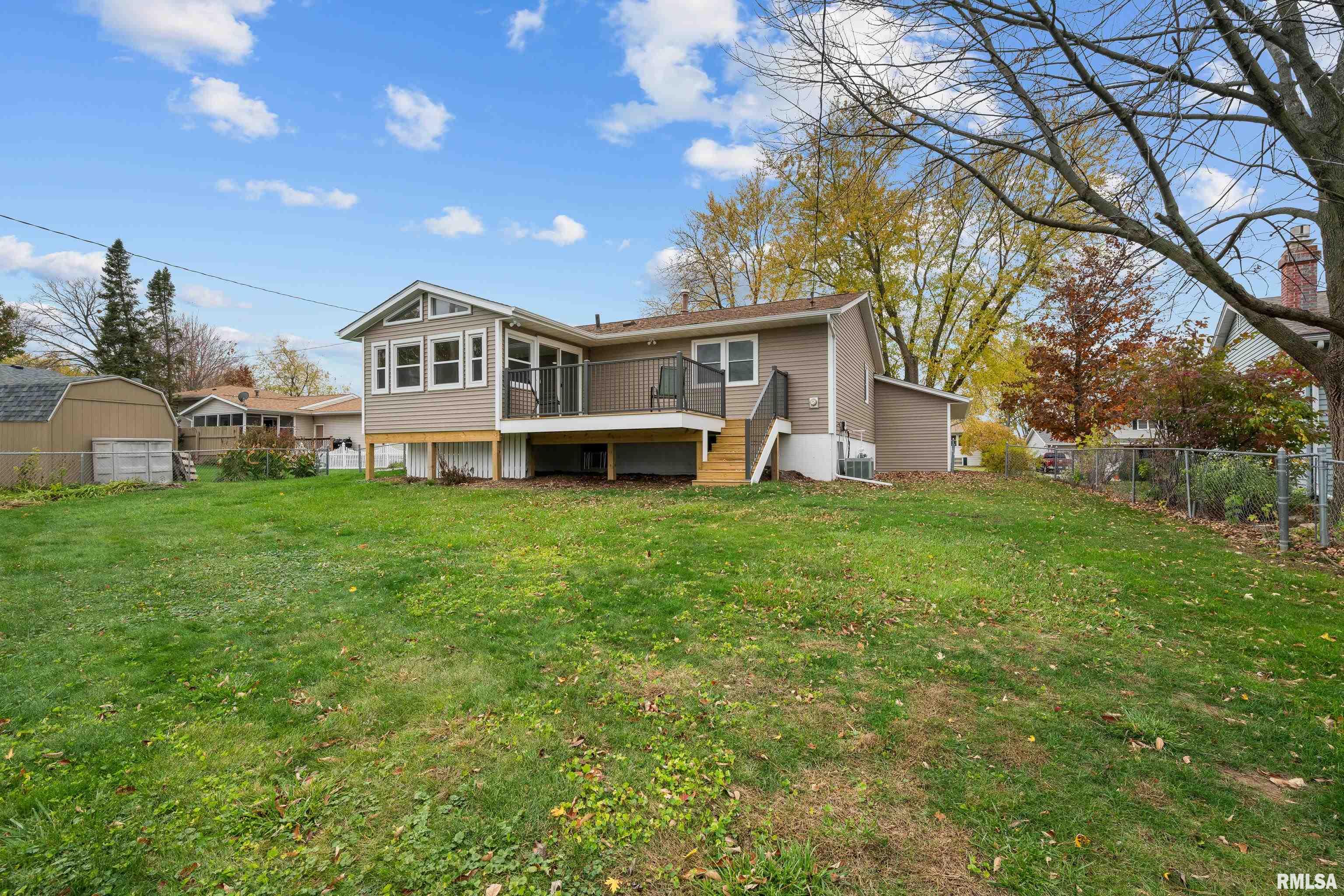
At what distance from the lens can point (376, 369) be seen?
15953mm

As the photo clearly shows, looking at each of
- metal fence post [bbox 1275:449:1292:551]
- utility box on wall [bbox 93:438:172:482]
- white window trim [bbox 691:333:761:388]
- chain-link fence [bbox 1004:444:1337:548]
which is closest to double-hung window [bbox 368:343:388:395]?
utility box on wall [bbox 93:438:172:482]

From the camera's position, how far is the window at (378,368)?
15922 millimetres

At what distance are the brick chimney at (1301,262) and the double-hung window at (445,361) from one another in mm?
14285

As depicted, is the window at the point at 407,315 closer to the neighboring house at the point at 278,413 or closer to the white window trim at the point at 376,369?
the white window trim at the point at 376,369

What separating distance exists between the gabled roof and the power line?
12.9 ft

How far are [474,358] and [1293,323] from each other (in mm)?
18965

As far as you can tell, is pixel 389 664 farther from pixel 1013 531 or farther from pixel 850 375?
pixel 850 375

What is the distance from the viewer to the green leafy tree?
21.0 metres

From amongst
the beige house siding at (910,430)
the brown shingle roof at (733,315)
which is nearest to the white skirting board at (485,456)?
the brown shingle roof at (733,315)

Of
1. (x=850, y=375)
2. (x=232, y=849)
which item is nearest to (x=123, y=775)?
(x=232, y=849)

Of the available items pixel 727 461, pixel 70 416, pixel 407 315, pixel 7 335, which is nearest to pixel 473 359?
pixel 407 315

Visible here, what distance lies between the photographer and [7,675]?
374 centimetres

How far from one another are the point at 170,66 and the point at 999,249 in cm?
2512

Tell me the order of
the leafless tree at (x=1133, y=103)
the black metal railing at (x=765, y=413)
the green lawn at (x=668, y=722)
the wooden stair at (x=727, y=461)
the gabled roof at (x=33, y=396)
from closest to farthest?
the green lawn at (x=668, y=722) < the leafless tree at (x=1133, y=103) < the wooden stair at (x=727, y=461) < the black metal railing at (x=765, y=413) < the gabled roof at (x=33, y=396)
